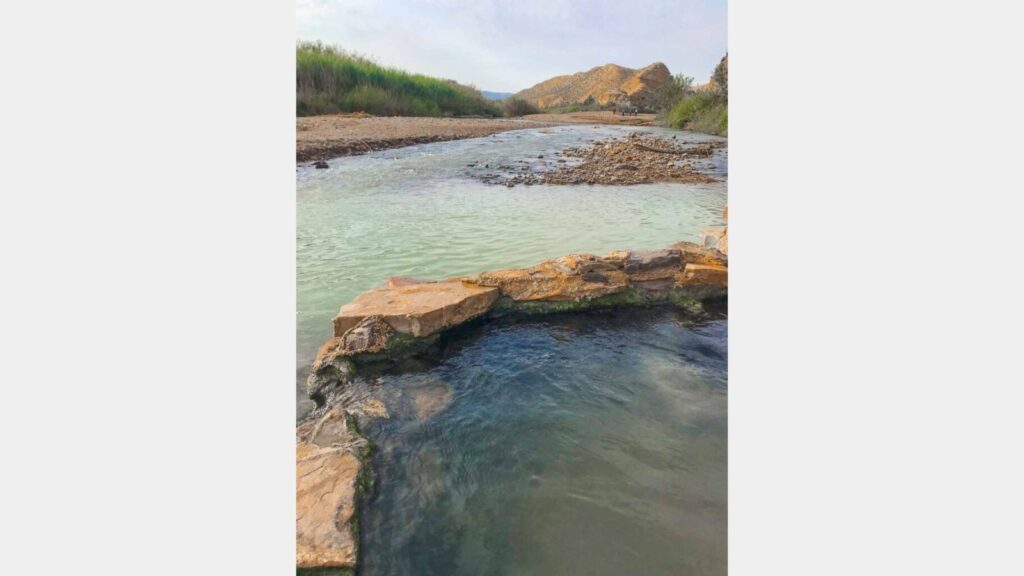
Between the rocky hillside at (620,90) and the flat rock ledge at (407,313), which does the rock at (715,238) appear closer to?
the flat rock ledge at (407,313)

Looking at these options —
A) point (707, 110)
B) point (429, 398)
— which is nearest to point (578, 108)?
point (707, 110)

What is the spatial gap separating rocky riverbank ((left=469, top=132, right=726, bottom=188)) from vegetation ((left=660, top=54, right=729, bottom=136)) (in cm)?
346

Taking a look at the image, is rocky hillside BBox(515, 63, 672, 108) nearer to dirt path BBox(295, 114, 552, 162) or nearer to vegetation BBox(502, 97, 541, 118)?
vegetation BBox(502, 97, 541, 118)

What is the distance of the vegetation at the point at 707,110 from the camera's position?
1548cm

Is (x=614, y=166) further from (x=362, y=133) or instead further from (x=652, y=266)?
(x=362, y=133)

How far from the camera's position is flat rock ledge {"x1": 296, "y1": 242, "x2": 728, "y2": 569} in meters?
1.80

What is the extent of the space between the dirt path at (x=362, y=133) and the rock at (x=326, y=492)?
7.94 metres

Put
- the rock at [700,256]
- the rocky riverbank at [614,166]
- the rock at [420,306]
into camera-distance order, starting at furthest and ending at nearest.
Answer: the rocky riverbank at [614,166] < the rock at [700,256] < the rock at [420,306]

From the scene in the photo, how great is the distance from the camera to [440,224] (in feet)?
19.0

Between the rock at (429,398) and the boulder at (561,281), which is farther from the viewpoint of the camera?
the boulder at (561,281)

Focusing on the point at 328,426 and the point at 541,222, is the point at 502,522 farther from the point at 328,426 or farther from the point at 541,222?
the point at 541,222

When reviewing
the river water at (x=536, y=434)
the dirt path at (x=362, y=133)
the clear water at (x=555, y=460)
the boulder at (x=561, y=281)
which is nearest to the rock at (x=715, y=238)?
the river water at (x=536, y=434)

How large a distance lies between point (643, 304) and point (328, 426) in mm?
2390

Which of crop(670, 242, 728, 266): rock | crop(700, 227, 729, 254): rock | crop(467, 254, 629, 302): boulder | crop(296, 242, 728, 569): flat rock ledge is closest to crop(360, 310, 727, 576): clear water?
crop(296, 242, 728, 569): flat rock ledge
